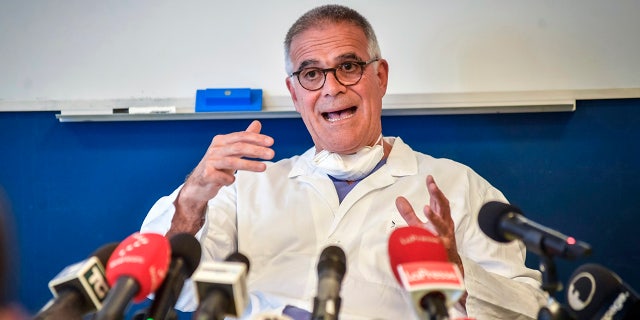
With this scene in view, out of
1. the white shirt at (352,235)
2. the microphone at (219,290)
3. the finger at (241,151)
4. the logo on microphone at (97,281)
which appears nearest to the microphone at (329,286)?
the microphone at (219,290)

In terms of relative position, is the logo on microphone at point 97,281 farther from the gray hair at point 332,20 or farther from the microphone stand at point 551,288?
the gray hair at point 332,20

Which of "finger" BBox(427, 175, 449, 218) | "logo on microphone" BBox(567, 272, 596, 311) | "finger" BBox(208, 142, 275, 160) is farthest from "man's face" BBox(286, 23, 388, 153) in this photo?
"logo on microphone" BBox(567, 272, 596, 311)

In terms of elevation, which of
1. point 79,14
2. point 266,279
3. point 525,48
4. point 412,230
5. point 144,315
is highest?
point 79,14

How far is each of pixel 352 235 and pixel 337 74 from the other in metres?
0.52

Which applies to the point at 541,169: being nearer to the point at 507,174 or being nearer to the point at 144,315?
the point at 507,174

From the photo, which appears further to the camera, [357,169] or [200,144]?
[200,144]

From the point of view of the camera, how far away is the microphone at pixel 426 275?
2.31ft

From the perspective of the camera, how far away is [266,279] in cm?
152

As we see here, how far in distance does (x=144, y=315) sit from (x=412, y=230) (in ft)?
1.45

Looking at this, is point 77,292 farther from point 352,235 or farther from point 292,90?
point 292,90

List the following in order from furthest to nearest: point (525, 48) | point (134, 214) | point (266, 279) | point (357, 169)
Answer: point (134, 214)
point (525, 48)
point (357, 169)
point (266, 279)

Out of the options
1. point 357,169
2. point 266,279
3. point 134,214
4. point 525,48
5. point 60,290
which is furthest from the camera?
point 134,214

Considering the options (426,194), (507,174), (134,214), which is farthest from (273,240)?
(507,174)

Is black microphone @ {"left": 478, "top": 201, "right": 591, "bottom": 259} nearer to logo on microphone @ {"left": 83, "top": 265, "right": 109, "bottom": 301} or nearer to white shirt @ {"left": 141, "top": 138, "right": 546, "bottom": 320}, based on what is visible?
white shirt @ {"left": 141, "top": 138, "right": 546, "bottom": 320}
